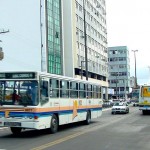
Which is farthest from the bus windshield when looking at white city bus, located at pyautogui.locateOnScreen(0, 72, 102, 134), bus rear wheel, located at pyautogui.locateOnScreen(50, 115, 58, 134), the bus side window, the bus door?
bus rear wheel, located at pyautogui.locateOnScreen(50, 115, 58, 134)

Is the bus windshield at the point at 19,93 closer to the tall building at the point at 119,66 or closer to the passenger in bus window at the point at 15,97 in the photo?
the passenger in bus window at the point at 15,97

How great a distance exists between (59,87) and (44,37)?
49.2m

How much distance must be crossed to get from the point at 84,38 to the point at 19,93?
195 ft

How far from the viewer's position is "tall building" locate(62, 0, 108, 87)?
250 ft

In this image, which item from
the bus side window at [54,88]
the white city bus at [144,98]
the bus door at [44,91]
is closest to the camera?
the bus door at [44,91]

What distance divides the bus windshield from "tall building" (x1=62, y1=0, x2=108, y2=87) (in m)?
43.0

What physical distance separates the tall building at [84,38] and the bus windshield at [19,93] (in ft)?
141

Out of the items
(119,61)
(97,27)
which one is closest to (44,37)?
(97,27)

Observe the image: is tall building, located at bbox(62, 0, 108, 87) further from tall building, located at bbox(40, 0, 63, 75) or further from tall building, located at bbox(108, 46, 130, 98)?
tall building, located at bbox(108, 46, 130, 98)

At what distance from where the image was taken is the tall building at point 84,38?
76.3 m

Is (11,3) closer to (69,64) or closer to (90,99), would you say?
(69,64)

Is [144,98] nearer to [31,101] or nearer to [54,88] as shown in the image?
[54,88]

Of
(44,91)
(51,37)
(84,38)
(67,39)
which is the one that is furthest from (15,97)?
(67,39)

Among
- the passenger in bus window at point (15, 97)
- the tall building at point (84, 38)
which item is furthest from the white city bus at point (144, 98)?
the passenger in bus window at point (15, 97)
